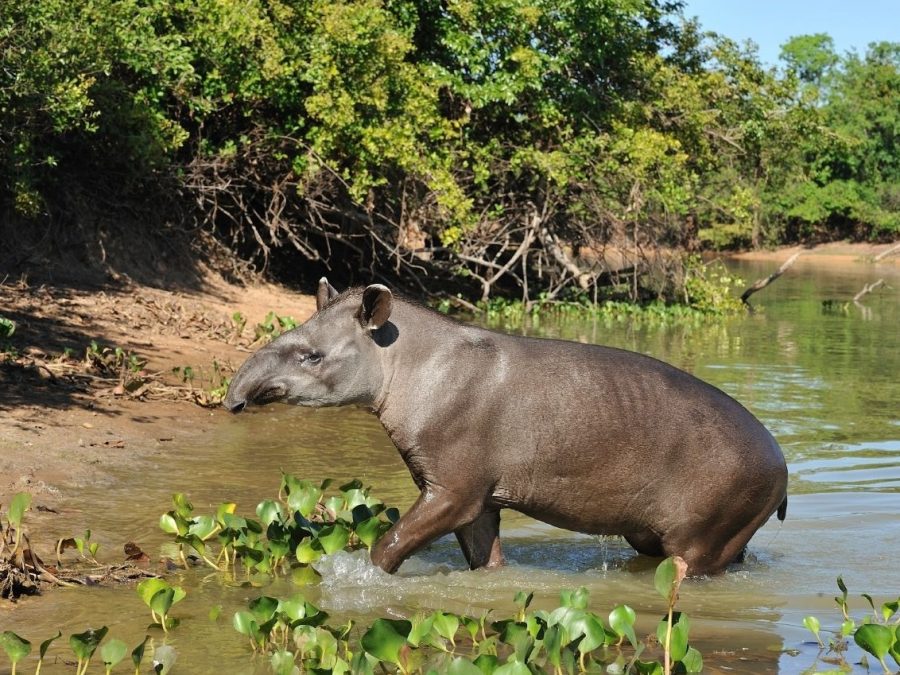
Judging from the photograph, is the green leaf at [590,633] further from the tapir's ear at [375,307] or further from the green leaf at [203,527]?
the green leaf at [203,527]

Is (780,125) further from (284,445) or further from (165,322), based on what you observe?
(284,445)

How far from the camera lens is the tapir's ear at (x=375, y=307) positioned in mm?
6570

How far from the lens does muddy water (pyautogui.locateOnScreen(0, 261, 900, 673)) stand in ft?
20.4

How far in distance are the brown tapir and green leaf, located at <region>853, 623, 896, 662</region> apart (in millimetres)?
1709

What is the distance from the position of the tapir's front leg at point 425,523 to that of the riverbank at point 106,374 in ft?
8.22

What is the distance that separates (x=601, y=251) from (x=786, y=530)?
13.8 meters

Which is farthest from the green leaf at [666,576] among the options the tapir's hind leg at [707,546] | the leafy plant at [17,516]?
the leafy plant at [17,516]

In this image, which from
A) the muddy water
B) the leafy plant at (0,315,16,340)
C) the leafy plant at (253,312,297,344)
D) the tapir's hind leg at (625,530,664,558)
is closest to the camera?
the muddy water

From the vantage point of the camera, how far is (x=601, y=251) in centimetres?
2217

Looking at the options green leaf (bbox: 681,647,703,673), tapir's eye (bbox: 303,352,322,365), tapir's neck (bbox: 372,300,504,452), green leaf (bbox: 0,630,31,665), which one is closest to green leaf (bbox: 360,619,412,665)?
green leaf (bbox: 681,647,703,673)

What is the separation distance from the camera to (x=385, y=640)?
5203 millimetres

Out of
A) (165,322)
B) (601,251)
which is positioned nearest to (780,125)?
(601,251)

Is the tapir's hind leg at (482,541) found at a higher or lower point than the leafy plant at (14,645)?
lower

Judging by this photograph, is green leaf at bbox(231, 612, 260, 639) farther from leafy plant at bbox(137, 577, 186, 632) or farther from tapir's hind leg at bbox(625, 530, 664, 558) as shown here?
tapir's hind leg at bbox(625, 530, 664, 558)
